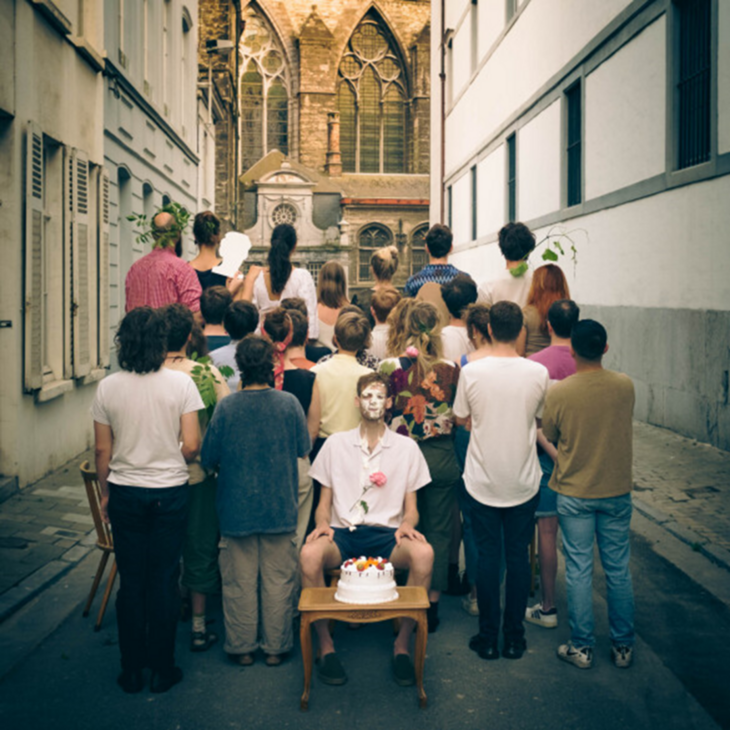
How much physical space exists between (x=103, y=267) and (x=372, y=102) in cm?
4215

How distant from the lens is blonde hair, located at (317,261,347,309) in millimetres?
7438

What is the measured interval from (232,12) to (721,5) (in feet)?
99.4

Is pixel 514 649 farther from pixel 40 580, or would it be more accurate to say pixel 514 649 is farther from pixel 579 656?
pixel 40 580

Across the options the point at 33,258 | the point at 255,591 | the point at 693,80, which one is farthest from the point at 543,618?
the point at 693,80

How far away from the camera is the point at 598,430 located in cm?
466

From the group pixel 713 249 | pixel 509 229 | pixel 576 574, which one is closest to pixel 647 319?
pixel 713 249

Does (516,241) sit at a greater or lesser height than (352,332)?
greater

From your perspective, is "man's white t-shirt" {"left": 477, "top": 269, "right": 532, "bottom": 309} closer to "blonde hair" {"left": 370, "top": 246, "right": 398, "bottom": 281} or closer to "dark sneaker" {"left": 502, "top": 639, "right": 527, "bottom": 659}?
"blonde hair" {"left": 370, "top": 246, "right": 398, "bottom": 281}

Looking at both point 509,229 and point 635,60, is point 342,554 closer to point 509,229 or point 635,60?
point 509,229

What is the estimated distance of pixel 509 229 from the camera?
664 cm

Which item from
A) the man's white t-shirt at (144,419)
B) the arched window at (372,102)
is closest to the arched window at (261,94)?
the arched window at (372,102)

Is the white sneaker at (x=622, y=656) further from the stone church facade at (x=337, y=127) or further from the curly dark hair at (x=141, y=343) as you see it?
the stone church facade at (x=337, y=127)

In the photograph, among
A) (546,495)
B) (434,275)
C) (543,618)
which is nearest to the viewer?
(543,618)

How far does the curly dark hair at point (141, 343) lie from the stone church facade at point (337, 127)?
135 feet
